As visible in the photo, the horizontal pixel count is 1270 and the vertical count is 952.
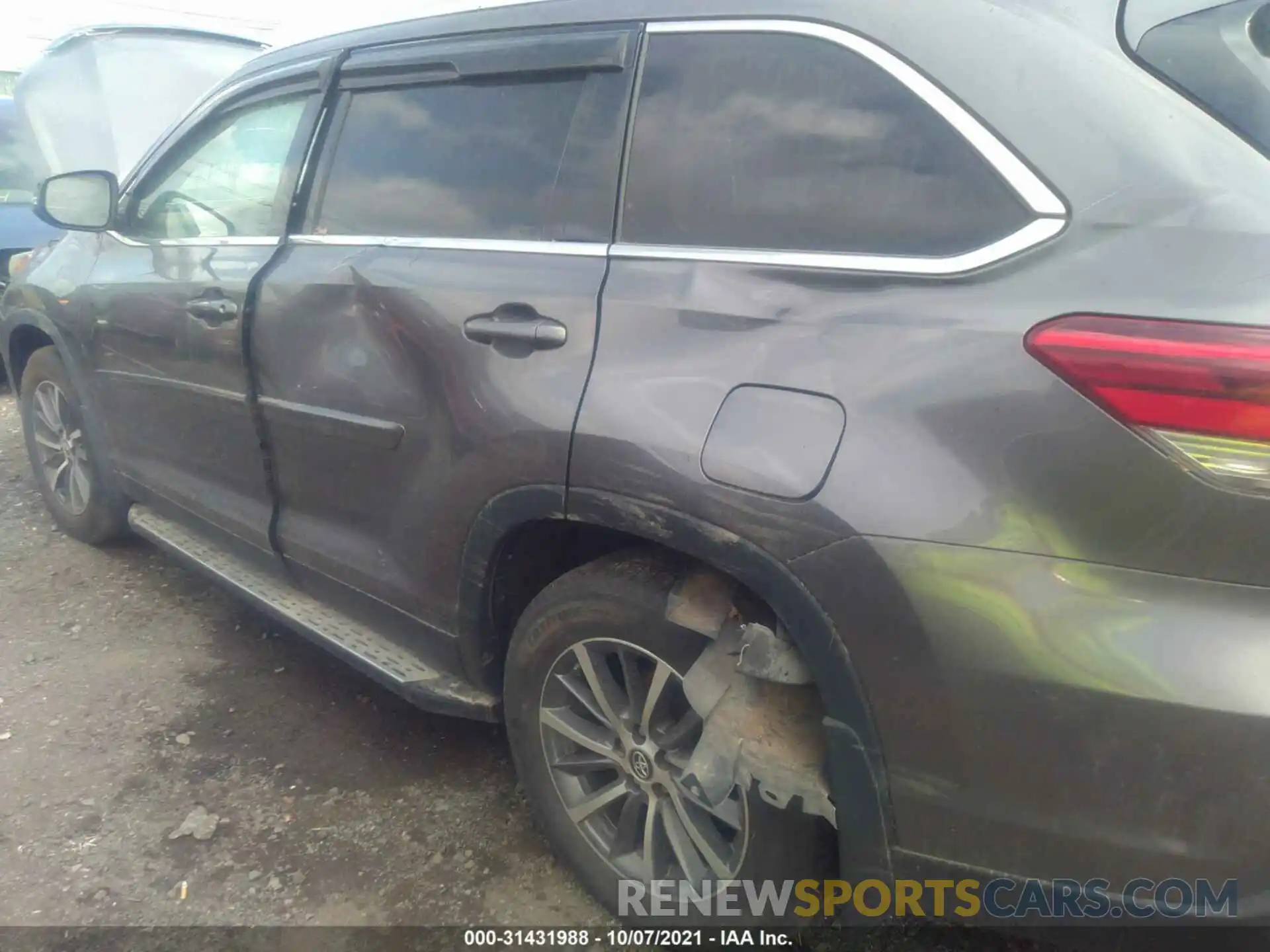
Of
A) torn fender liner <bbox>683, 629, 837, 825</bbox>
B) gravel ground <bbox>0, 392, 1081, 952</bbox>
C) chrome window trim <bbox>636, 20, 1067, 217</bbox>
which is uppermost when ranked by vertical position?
chrome window trim <bbox>636, 20, 1067, 217</bbox>

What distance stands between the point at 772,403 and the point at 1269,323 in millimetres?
Answer: 706

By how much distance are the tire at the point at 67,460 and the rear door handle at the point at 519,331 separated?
7.93 feet

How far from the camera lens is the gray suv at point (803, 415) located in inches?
53.8

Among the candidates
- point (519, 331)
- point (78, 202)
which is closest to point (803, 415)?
point (519, 331)

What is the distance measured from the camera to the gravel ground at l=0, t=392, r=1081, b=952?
92.6 inches

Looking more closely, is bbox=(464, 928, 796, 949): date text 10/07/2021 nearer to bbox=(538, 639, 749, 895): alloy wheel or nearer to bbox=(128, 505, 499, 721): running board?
bbox=(538, 639, 749, 895): alloy wheel

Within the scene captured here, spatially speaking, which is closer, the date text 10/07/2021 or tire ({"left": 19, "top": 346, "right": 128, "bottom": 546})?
the date text 10/07/2021

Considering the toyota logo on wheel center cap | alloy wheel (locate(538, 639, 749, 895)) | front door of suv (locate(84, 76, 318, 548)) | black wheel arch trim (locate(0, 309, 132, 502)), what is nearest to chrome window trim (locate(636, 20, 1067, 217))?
alloy wheel (locate(538, 639, 749, 895))

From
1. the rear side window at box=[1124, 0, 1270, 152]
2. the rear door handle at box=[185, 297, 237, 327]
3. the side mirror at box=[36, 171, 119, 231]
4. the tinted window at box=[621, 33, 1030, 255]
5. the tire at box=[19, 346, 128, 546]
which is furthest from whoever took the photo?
the tire at box=[19, 346, 128, 546]

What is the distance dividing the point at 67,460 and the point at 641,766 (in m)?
3.31

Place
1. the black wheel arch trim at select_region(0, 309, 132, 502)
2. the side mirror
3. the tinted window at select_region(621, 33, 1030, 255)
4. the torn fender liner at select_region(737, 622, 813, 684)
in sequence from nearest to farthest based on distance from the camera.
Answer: the tinted window at select_region(621, 33, 1030, 255)
the torn fender liner at select_region(737, 622, 813, 684)
the side mirror
the black wheel arch trim at select_region(0, 309, 132, 502)

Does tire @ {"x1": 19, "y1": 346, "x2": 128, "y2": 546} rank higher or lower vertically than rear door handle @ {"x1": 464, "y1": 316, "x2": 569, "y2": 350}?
lower

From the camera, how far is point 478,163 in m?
2.34

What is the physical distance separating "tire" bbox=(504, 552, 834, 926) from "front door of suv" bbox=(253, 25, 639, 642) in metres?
0.26
